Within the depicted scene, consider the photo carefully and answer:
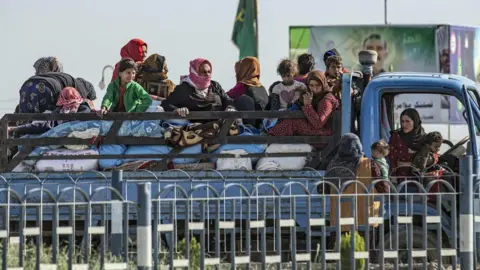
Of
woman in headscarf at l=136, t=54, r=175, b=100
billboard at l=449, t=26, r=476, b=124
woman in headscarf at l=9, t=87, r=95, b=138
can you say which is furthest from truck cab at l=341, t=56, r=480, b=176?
billboard at l=449, t=26, r=476, b=124

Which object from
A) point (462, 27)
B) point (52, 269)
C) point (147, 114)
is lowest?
point (52, 269)

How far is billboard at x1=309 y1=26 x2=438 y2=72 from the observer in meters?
44.9

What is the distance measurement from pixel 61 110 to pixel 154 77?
1.22 meters

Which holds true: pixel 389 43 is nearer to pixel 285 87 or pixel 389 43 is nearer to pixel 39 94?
pixel 285 87

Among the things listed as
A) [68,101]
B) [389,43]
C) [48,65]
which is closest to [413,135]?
[68,101]

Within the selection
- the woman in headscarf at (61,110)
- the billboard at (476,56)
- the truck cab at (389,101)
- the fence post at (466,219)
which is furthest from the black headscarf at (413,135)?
the billboard at (476,56)

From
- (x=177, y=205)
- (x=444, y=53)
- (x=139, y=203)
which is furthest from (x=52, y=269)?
(x=444, y=53)

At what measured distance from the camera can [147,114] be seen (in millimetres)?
17172

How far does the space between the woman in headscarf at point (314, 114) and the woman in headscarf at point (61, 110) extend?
2.09 metres

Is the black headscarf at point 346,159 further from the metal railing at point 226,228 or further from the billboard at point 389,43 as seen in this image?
the billboard at point 389,43

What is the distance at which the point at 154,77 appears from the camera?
1844 cm

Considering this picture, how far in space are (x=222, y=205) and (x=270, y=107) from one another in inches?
65.9

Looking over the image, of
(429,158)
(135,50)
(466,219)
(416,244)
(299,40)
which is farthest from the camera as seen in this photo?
(299,40)

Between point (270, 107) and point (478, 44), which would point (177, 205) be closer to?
point (270, 107)
